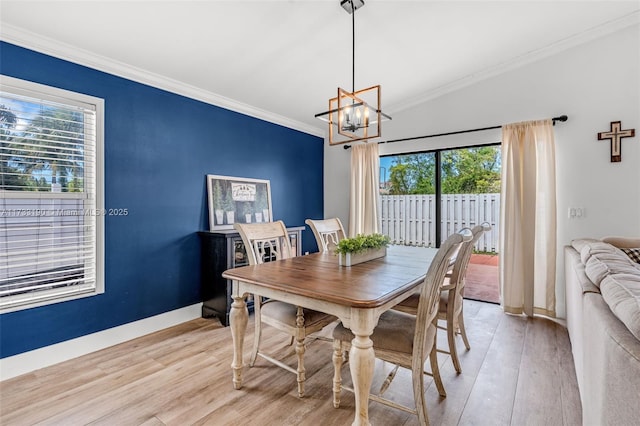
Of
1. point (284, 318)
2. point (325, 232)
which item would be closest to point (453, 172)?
point (325, 232)

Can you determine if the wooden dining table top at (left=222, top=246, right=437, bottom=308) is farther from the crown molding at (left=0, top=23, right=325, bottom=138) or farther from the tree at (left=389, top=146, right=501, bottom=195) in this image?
the crown molding at (left=0, top=23, right=325, bottom=138)

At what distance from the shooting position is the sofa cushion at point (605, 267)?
146 cm

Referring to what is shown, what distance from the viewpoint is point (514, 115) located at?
3465mm

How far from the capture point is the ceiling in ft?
7.09

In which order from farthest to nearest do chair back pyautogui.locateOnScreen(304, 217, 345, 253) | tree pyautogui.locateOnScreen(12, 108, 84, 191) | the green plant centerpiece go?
chair back pyautogui.locateOnScreen(304, 217, 345, 253)
tree pyautogui.locateOnScreen(12, 108, 84, 191)
the green plant centerpiece

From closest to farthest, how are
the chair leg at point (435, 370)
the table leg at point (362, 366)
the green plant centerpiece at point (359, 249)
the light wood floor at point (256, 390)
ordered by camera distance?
1. the table leg at point (362, 366)
2. the light wood floor at point (256, 390)
3. the chair leg at point (435, 370)
4. the green plant centerpiece at point (359, 249)

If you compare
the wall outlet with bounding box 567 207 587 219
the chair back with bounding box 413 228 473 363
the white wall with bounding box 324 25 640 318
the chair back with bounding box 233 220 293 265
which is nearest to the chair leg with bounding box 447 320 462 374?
the chair back with bounding box 413 228 473 363

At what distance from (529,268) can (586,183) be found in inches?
40.0

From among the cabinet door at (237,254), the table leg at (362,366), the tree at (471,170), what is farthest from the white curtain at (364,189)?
the table leg at (362,366)

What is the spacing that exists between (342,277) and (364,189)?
2.79 metres

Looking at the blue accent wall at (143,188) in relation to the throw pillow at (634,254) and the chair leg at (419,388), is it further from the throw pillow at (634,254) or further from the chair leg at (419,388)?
the throw pillow at (634,254)

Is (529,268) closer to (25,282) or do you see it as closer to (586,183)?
(586,183)

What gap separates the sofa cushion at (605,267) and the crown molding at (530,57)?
2487mm

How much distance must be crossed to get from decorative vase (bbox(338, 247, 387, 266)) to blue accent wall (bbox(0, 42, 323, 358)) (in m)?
Result: 1.88
